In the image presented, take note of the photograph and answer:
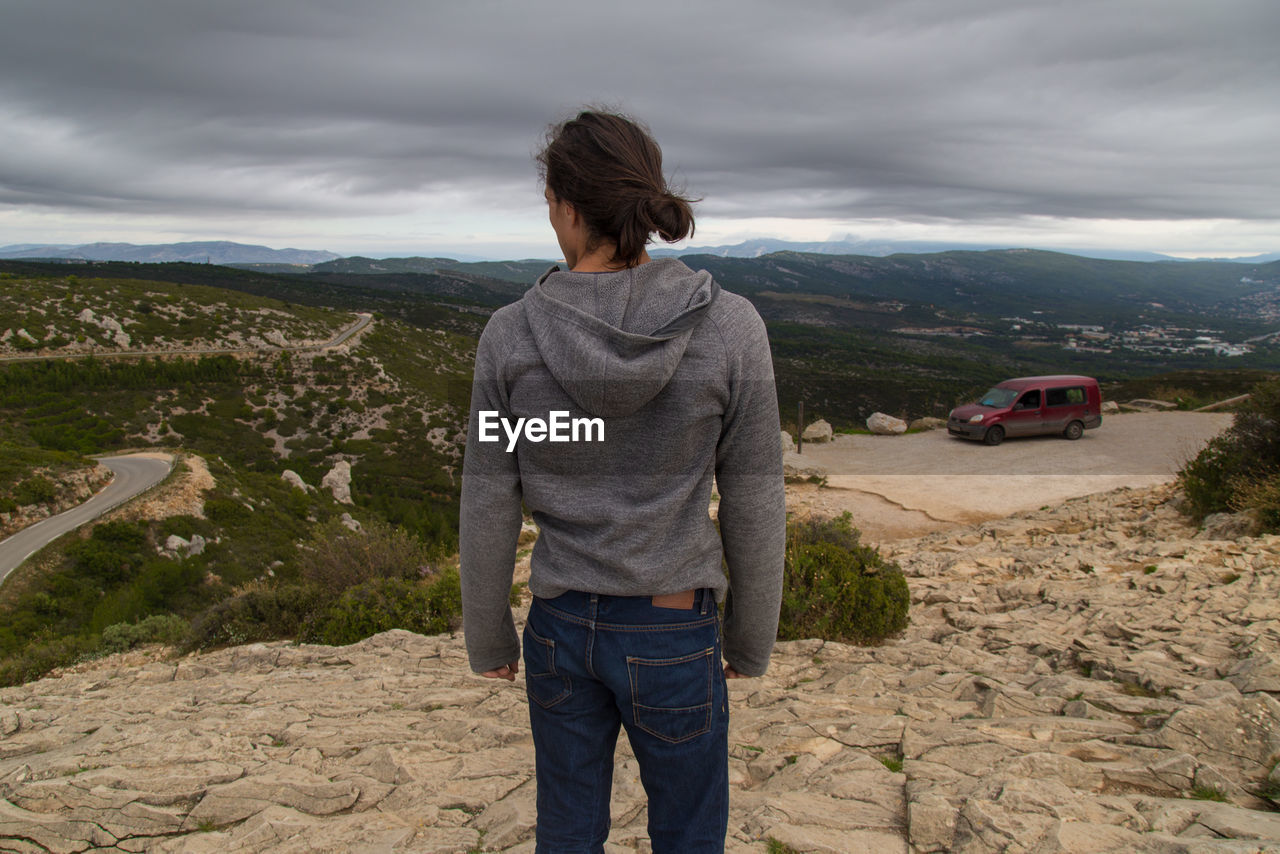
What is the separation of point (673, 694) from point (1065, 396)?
1699 centimetres

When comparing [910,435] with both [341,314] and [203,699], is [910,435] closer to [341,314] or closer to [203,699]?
[203,699]

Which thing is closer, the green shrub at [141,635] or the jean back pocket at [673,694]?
the jean back pocket at [673,694]

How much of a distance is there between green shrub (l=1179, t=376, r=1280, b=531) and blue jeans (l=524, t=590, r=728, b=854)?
891 centimetres

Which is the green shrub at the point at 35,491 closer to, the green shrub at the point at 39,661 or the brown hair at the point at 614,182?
the green shrub at the point at 39,661

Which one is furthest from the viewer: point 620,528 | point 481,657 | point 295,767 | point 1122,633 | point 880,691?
point 1122,633

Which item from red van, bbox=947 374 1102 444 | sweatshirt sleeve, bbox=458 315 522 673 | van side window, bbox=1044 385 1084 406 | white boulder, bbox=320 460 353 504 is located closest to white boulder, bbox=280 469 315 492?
white boulder, bbox=320 460 353 504

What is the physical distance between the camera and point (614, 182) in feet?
4.56

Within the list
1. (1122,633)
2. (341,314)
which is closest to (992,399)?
(1122,633)

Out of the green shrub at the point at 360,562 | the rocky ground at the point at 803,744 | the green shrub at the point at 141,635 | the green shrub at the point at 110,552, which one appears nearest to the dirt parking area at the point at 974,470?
the rocky ground at the point at 803,744

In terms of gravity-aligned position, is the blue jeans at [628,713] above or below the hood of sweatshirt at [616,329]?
below

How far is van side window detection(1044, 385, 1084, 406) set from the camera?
1495cm

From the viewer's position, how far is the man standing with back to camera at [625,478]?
1406 millimetres

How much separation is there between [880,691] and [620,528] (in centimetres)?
336

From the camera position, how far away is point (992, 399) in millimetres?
15453
